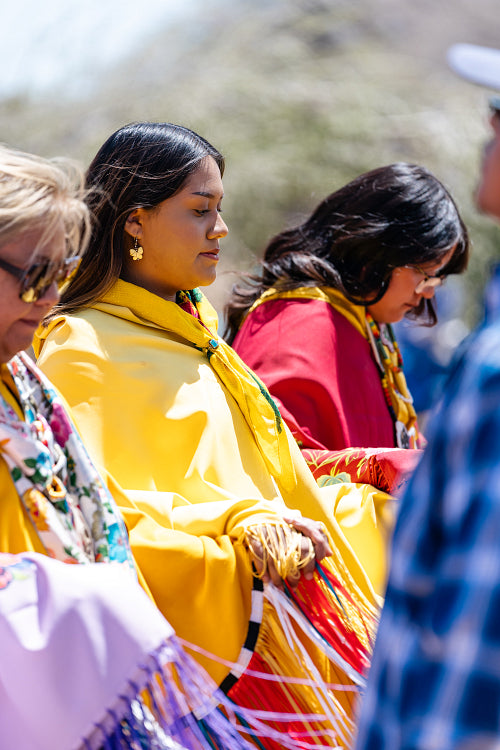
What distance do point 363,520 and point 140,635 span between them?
1.24 metres

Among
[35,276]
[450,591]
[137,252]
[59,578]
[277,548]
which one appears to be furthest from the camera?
[137,252]

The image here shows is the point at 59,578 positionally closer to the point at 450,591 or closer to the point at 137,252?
the point at 450,591

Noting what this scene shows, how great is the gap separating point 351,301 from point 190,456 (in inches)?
52.6

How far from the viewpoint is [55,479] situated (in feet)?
6.24

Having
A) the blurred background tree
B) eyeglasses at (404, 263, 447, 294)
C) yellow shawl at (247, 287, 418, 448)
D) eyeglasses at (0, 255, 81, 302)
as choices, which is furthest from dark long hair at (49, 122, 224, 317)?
the blurred background tree

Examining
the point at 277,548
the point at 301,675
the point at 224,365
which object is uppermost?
the point at 224,365

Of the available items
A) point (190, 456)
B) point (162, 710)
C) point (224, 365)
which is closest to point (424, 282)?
point (224, 365)

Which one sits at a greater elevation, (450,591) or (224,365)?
(450,591)

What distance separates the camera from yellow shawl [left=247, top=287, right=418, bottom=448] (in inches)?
139

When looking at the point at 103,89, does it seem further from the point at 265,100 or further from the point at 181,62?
the point at 265,100

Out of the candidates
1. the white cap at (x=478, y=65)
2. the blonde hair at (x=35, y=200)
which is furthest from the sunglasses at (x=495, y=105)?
the blonde hair at (x=35, y=200)

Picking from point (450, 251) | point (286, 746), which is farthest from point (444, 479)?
point (450, 251)

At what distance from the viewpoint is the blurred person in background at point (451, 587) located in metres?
1.14

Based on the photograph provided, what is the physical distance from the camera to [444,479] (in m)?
1.23
